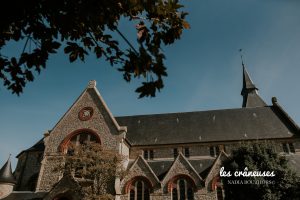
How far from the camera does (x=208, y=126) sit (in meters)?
29.8

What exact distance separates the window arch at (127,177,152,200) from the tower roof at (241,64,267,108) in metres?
21.1

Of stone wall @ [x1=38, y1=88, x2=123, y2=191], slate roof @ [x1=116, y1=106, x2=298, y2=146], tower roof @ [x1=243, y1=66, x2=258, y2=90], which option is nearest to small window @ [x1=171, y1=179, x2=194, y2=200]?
slate roof @ [x1=116, y1=106, x2=298, y2=146]

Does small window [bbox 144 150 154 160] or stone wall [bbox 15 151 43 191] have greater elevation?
small window [bbox 144 150 154 160]

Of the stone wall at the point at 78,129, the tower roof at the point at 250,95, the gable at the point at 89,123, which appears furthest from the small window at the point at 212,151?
the tower roof at the point at 250,95

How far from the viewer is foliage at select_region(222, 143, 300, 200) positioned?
15.8 m

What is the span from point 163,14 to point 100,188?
741 inches

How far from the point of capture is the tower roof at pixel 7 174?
940 inches

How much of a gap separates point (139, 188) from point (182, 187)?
401 cm

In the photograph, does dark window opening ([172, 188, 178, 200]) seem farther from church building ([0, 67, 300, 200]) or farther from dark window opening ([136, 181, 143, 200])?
dark window opening ([136, 181, 143, 200])

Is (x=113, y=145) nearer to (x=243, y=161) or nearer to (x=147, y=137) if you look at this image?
(x=147, y=137)

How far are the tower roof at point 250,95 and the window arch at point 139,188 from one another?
69.3 ft

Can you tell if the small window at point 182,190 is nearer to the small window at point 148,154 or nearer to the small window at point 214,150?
the small window at point 148,154

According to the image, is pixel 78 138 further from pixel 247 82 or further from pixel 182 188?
pixel 247 82

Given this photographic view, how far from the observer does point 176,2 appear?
4555 millimetres
